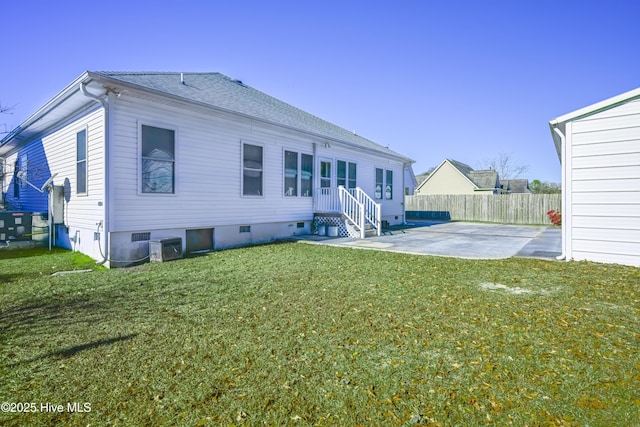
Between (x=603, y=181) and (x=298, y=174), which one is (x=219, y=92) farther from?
(x=603, y=181)

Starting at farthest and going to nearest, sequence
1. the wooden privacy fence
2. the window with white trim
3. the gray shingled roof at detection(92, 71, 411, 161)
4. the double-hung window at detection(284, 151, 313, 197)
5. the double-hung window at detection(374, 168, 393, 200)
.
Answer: the wooden privacy fence
the window with white trim
the double-hung window at detection(374, 168, 393, 200)
the double-hung window at detection(284, 151, 313, 197)
the gray shingled roof at detection(92, 71, 411, 161)

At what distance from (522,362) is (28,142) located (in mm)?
15414

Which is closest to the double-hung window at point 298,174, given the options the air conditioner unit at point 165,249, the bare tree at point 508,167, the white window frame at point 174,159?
the white window frame at point 174,159

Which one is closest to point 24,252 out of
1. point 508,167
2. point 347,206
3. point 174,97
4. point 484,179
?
point 174,97

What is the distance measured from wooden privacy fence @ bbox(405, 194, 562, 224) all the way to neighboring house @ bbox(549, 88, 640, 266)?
1449 cm

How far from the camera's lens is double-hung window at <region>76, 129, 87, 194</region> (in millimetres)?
7656

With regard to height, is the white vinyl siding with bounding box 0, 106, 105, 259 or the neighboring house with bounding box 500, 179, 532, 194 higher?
the neighboring house with bounding box 500, 179, 532, 194

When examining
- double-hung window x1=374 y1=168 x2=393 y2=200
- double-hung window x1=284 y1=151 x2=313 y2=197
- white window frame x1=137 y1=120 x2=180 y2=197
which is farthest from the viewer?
double-hung window x1=374 y1=168 x2=393 y2=200

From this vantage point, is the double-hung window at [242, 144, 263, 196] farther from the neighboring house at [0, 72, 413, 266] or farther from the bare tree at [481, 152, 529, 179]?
the bare tree at [481, 152, 529, 179]

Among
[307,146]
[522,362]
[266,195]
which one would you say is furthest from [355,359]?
[307,146]

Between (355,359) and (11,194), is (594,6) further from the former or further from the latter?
(11,194)

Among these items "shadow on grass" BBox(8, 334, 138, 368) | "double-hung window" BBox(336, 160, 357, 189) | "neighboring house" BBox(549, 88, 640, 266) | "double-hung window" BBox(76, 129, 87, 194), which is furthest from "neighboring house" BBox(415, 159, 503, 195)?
"shadow on grass" BBox(8, 334, 138, 368)

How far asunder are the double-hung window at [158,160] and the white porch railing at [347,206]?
5333 mm

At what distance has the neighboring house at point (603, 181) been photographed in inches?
241
